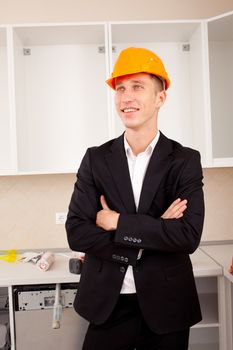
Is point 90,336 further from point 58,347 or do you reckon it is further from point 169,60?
point 169,60

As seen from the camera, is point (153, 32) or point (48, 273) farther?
point (153, 32)

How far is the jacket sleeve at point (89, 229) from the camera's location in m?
1.37

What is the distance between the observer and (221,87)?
7.95 feet

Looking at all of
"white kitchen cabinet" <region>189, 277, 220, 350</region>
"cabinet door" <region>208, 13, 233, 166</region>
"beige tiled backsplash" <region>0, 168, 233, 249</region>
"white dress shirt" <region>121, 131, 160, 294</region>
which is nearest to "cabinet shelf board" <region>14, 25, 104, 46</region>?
"cabinet door" <region>208, 13, 233, 166</region>

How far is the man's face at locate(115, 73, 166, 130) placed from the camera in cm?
139

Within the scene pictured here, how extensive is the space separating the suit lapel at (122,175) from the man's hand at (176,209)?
0.44ft

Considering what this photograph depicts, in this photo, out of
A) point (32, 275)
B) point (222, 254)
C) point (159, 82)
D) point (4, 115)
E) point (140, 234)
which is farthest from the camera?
point (4, 115)

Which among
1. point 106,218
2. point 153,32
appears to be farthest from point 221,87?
point 106,218

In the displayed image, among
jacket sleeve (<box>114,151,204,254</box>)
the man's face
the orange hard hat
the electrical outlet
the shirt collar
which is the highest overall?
the orange hard hat

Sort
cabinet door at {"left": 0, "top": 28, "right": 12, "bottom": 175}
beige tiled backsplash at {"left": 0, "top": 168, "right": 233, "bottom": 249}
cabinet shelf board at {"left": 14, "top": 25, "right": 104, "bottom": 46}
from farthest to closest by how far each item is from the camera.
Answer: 1. beige tiled backsplash at {"left": 0, "top": 168, "right": 233, "bottom": 249}
2. cabinet door at {"left": 0, "top": 28, "right": 12, "bottom": 175}
3. cabinet shelf board at {"left": 14, "top": 25, "right": 104, "bottom": 46}

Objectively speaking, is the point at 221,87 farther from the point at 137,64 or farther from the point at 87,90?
the point at 137,64

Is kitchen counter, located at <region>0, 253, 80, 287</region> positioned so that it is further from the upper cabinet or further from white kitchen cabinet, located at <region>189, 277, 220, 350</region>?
white kitchen cabinet, located at <region>189, 277, 220, 350</region>

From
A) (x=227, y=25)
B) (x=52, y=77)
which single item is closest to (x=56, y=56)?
(x=52, y=77)

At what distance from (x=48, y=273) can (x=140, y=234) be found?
2.99ft
